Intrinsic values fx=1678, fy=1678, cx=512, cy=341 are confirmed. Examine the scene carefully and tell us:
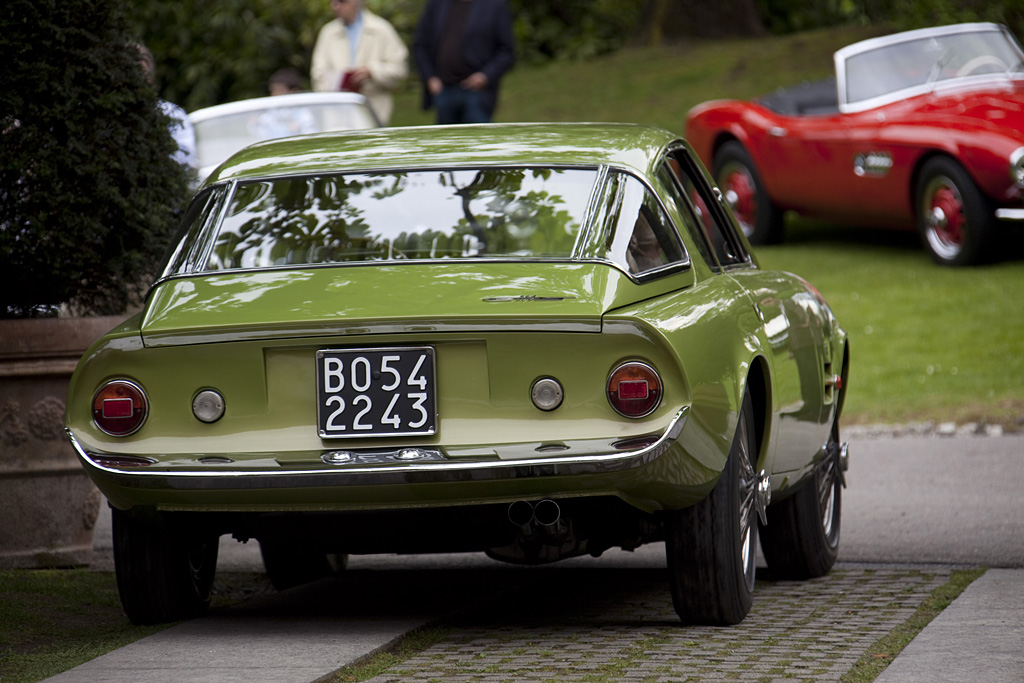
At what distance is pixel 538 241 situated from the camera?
197 inches

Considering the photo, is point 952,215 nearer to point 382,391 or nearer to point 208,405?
point 382,391

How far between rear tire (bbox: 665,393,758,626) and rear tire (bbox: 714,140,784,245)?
9.83 meters

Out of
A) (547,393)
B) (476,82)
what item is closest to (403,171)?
(547,393)

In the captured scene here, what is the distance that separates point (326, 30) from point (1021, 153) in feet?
21.2

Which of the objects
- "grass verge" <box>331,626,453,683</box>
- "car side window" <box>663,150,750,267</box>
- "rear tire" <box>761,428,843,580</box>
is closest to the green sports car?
"car side window" <box>663,150,750,267</box>

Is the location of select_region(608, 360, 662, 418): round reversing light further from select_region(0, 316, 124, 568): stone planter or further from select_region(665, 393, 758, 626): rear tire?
select_region(0, 316, 124, 568): stone planter

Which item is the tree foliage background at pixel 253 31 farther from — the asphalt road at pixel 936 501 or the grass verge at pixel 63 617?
the grass verge at pixel 63 617

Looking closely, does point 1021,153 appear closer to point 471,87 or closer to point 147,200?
point 471,87

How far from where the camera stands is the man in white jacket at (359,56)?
14.9 metres

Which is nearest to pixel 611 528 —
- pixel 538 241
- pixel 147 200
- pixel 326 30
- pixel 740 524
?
pixel 740 524

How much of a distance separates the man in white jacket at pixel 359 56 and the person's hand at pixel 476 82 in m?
1.07

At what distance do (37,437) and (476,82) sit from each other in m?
8.29

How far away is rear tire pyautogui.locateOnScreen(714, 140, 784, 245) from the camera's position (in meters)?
14.7

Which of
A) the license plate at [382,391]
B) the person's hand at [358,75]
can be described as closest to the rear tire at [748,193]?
the person's hand at [358,75]
